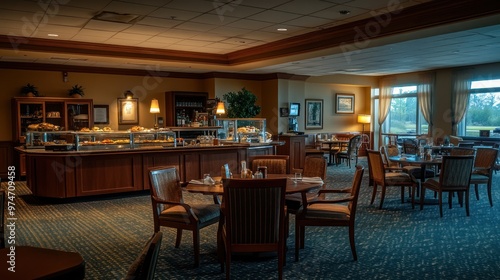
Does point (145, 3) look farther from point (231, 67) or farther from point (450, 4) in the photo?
point (231, 67)

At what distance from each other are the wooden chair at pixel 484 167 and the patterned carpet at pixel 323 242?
0.40 meters

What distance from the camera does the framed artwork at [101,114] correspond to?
421 inches

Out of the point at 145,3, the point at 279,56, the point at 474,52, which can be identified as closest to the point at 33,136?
the point at 145,3

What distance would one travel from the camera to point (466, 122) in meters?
12.1

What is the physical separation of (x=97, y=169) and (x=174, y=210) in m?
3.39

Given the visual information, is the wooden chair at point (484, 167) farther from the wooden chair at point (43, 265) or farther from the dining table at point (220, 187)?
the wooden chair at point (43, 265)

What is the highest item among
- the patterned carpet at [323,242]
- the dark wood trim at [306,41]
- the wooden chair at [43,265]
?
the dark wood trim at [306,41]

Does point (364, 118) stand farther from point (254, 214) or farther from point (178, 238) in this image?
point (254, 214)

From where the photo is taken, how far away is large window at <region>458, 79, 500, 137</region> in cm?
1138

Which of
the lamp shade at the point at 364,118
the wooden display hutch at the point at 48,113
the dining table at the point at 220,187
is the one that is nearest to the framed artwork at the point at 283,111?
the lamp shade at the point at 364,118

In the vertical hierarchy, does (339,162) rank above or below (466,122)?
below

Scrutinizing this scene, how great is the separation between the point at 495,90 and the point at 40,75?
38.8ft

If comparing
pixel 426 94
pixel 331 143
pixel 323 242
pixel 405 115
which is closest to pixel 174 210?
pixel 323 242

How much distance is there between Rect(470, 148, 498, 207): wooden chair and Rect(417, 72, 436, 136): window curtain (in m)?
5.80
